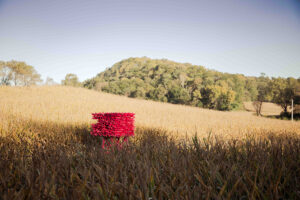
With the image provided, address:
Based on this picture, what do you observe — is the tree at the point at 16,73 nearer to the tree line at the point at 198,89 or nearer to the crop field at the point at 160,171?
the tree line at the point at 198,89

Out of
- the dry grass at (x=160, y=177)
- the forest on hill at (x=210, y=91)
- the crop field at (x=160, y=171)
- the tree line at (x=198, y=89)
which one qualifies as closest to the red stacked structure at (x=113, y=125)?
the crop field at (x=160, y=171)

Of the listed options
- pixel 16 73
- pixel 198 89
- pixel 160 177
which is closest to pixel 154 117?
pixel 160 177

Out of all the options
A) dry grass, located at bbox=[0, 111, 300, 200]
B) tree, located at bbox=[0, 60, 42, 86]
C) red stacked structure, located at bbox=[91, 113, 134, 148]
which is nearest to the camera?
dry grass, located at bbox=[0, 111, 300, 200]

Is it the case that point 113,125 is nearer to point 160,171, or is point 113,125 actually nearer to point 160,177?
point 160,171

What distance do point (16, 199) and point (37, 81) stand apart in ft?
146

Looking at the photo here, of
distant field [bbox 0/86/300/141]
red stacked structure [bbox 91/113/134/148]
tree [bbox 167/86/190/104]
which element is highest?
tree [bbox 167/86/190/104]

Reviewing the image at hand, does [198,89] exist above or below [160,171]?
above

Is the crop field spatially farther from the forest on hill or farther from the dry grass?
the forest on hill

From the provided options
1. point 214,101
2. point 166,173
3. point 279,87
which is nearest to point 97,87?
point 214,101

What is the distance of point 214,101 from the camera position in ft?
167

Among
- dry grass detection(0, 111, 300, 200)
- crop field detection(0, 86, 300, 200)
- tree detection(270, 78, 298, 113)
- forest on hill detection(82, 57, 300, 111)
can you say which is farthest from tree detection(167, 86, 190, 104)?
dry grass detection(0, 111, 300, 200)

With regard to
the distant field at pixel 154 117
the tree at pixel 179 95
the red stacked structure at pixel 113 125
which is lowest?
the distant field at pixel 154 117

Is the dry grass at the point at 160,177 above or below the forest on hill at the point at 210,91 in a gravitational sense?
below

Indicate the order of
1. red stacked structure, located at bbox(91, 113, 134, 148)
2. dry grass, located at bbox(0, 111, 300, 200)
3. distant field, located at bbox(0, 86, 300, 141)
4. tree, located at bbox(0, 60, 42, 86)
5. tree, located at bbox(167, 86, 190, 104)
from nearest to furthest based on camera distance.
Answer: dry grass, located at bbox(0, 111, 300, 200) → red stacked structure, located at bbox(91, 113, 134, 148) → distant field, located at bbox(0, 86, 300, 141) → tree, located at bbox(0, 60, 42, 86) → tree, located at bbox(167, 86, 190, 104)
